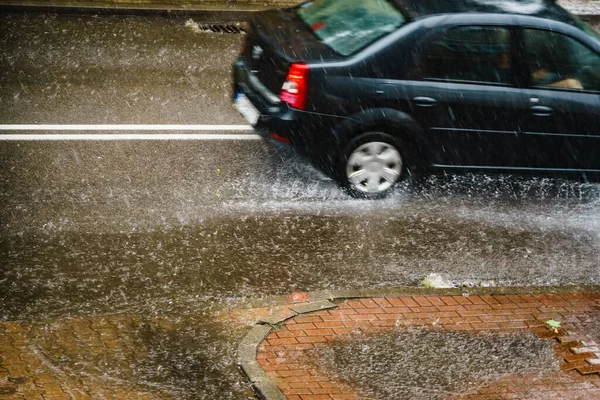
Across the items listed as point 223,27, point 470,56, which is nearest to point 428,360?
point 470,56

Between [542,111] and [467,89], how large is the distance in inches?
Result: 30.6

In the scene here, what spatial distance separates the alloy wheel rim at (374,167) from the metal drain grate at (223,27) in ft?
16.3

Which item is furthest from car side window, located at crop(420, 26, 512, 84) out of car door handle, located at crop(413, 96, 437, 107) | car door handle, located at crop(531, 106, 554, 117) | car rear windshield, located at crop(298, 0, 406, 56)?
car rear windshield, located at crop(298, 0, 406, 56)

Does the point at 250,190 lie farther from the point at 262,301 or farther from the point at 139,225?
the point at 262,301

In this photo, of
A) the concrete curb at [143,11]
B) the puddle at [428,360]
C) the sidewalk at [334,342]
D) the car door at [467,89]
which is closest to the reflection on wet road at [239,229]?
the sidewalk at [334,342]

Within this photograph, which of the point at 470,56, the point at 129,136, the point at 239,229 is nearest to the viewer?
the point at 239,229

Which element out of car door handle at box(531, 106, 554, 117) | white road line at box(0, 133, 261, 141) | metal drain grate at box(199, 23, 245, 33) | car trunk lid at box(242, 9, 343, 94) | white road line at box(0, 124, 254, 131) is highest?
car trunk lid at box(242, 9, 343, 94)

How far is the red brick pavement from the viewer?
563 cm

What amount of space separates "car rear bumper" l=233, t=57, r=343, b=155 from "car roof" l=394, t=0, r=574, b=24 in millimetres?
1311

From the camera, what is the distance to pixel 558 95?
799 centimetres

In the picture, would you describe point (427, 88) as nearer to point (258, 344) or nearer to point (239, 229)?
point (239, 229)

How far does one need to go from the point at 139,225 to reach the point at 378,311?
7.27 ft

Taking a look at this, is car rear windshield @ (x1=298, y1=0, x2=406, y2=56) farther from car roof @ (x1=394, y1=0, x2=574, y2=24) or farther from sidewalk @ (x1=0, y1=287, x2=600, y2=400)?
sidewalk @ (x1=0, y1=287, x2=600, y2=400)

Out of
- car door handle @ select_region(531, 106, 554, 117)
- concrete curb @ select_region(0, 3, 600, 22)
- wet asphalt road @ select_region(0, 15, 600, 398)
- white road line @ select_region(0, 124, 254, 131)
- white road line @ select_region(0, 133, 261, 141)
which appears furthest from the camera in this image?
concrete curb @ select_region(0, 3, 600, 22)
